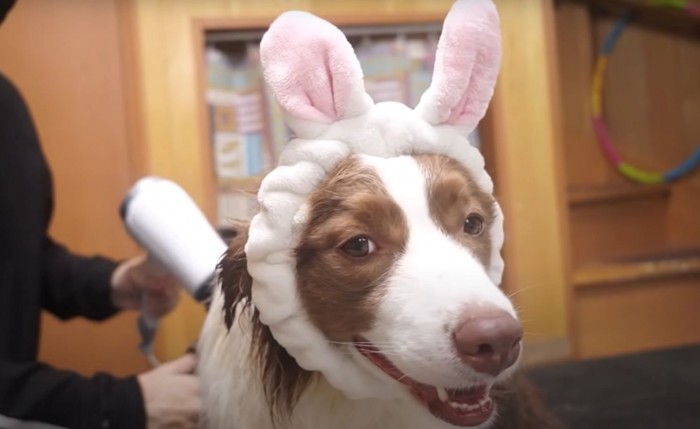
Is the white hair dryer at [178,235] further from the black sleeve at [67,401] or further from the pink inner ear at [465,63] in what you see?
the pink inner ear at [465,63]

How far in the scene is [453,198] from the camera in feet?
1.72

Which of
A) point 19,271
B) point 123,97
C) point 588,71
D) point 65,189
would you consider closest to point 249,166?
point 19,271

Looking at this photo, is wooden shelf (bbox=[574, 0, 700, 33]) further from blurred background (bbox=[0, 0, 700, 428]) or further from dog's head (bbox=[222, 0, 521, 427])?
dog's head (bbox=[222, 0, 521, 427])

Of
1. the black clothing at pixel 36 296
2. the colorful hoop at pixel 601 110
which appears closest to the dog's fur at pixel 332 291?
the black clothing at pixel 36 296

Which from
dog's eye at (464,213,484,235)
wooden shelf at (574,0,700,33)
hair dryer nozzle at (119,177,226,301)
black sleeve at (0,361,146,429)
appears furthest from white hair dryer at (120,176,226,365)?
wooden shelf at (574,0,700,33)

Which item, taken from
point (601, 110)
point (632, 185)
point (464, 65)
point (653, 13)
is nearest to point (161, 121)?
point (464, 65)

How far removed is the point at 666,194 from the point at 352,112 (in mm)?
1384

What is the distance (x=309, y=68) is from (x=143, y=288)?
1.62 feet

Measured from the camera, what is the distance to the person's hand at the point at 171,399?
0.66 meters

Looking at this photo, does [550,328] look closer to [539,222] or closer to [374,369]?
[539,222]

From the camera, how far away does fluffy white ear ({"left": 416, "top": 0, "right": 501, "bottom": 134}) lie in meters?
0.48

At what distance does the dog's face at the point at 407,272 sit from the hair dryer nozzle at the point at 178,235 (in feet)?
0.47

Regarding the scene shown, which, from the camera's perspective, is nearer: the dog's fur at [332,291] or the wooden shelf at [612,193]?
the dog's fur at [332,291]

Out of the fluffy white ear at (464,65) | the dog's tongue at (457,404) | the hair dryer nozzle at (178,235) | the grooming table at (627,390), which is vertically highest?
the fluffy white ear at (464,65)
